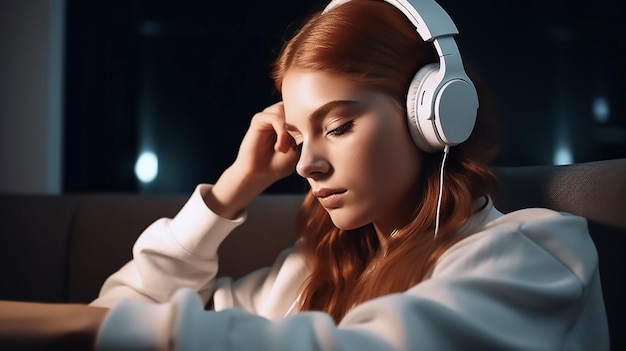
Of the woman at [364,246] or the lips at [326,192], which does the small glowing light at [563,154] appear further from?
the lips at [326,192]

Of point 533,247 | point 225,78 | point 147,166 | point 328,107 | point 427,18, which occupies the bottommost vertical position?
point 147,166

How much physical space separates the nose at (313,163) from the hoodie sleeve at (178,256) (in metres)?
0.34

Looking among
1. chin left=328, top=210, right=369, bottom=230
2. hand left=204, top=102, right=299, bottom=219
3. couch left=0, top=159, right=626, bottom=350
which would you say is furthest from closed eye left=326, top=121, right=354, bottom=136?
couch left=0, top=159, right=626, bottom=350

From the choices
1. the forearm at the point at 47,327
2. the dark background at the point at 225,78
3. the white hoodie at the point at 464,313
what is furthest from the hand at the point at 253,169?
the dark background at the point at 225,78

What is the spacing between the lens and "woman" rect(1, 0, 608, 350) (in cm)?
59

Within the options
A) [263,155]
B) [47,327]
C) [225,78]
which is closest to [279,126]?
[263,155]

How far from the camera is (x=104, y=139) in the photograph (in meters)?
1.93

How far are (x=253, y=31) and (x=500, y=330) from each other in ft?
4.99

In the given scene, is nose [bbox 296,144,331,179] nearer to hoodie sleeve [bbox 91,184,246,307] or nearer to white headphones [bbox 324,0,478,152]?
white headphones [bbox 324,0,478,152]

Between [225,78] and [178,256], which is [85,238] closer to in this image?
[178,256]

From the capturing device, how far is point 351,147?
2.86 feet

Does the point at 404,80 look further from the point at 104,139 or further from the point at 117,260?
the point at 104,139

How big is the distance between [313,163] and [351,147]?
0.18 feet

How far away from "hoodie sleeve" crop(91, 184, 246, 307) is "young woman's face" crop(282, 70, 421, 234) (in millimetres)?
343
